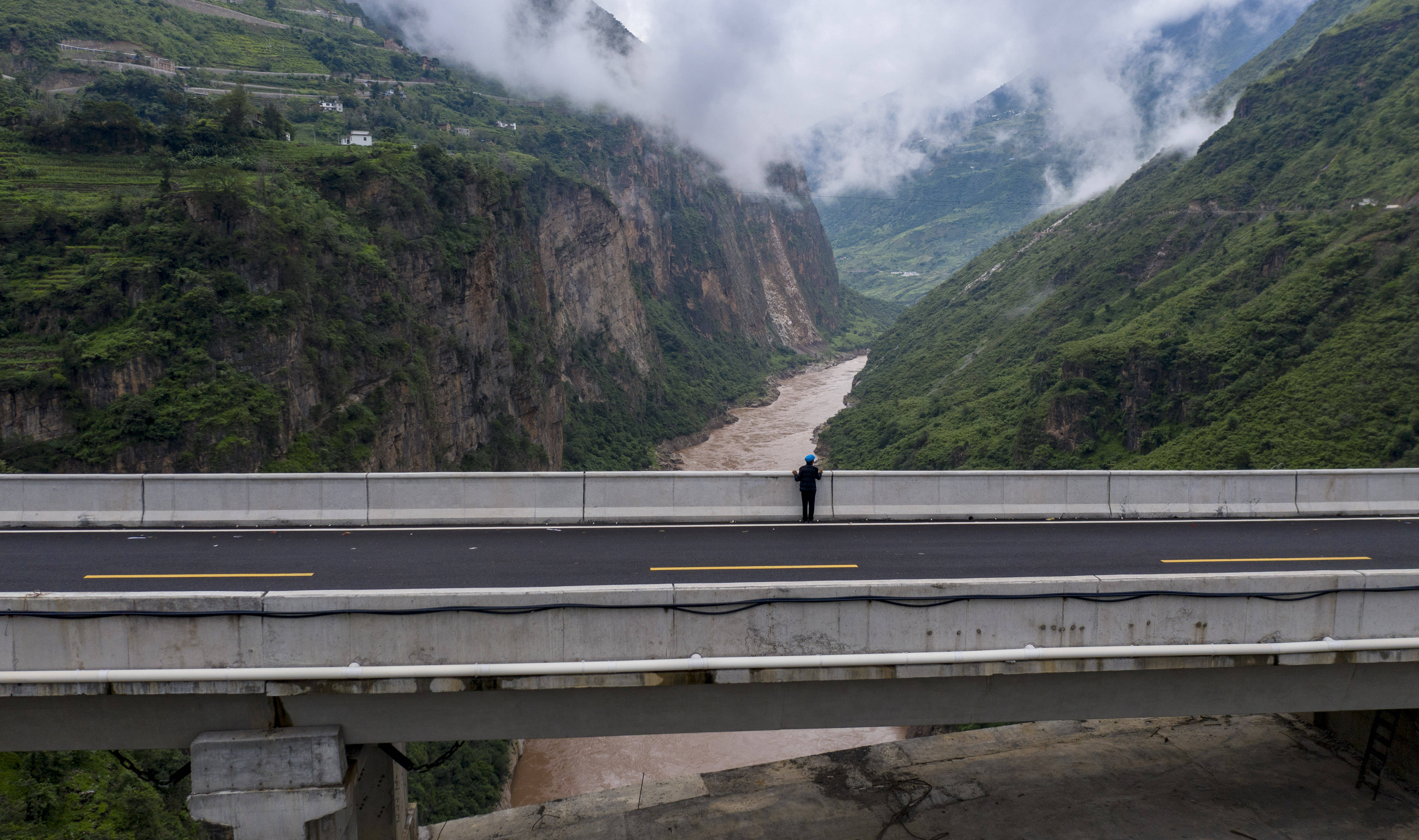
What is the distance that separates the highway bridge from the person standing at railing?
2.30 metres

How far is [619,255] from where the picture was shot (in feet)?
333

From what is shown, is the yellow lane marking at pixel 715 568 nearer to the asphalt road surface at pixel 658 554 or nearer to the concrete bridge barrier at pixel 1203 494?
the asphalt road surface at pixel 658 554

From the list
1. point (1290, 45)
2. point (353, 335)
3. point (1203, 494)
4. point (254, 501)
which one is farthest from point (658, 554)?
point (1290, 45)

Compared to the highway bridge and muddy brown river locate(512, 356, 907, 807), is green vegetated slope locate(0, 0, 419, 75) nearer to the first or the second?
muddy brown river locate(512, 356, 907, 807)

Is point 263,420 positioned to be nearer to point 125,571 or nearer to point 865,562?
point 125,571

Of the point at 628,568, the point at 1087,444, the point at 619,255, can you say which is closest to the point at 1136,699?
the point at 628,568

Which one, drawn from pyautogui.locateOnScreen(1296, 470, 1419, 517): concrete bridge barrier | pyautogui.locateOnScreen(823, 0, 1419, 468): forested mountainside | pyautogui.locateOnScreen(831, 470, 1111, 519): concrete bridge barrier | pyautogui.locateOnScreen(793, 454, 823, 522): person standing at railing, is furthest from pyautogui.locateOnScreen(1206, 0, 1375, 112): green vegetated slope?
pyautogui.locateOnScreen(793, 454, 823, 522): person standing at railing

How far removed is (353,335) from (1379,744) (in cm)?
4108

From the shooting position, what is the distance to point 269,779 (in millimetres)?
10672

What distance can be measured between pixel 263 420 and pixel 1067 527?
3035cm

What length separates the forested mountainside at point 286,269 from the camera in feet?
109

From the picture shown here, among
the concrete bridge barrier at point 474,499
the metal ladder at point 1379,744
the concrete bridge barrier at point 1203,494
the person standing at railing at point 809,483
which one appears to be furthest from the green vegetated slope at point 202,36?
the metal ladder at point 1379,744

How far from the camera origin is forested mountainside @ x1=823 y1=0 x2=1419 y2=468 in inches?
1641

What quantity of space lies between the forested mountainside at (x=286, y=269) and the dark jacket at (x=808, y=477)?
25134 millimetres
